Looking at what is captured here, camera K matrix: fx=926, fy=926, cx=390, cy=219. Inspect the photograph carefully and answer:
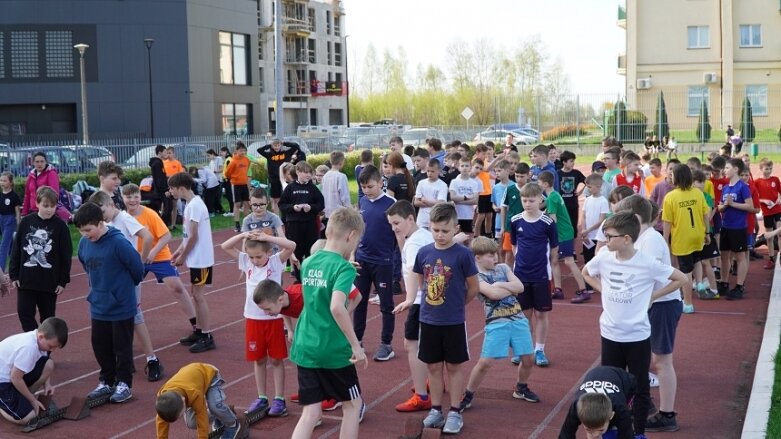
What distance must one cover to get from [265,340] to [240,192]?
14.3 m

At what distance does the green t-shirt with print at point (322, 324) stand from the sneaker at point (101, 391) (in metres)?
2.94

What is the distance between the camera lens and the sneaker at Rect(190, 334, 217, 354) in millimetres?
10438

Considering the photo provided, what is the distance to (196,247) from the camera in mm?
10398

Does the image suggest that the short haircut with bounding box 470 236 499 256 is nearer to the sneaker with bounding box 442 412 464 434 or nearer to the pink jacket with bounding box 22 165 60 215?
the sneaker with bounding box 442 412 464 434

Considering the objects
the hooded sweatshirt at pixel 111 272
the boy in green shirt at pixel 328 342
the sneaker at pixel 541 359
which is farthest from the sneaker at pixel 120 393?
the sneaker at pixel 541 359

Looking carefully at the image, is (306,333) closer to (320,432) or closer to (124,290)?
(320,432)

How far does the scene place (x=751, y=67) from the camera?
57.9 m

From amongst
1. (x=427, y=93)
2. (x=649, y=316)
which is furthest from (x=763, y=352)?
(x=427, y=93)

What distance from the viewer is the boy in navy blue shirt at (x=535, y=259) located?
30.9ft

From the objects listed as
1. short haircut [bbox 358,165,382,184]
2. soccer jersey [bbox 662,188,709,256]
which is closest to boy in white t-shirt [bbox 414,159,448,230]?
Result: soccer jersey [bbox 662,188,709,256]

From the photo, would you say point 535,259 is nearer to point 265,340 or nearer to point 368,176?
point 368,176

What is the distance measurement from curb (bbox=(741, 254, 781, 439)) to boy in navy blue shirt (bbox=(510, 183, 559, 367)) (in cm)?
207

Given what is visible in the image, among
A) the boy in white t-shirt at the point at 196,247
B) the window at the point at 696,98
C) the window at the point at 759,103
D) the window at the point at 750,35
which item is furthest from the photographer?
the window at the point at 750,35

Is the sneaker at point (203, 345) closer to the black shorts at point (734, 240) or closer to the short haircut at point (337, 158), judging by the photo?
the short haircut at point (337, 158)
